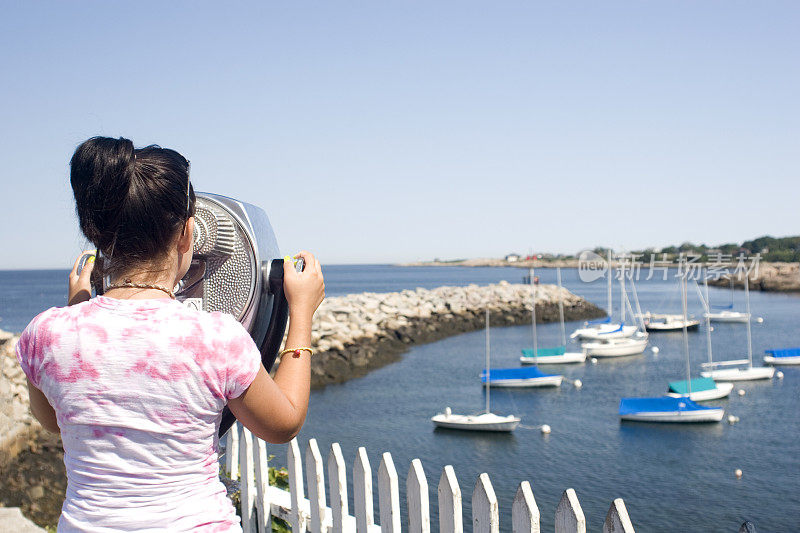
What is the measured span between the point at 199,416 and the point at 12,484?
23.5 ft

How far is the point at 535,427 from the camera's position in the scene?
15359 millimetres

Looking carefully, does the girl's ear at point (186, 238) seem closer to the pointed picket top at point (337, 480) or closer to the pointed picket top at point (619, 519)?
the pointed picket top at point (619, 519)

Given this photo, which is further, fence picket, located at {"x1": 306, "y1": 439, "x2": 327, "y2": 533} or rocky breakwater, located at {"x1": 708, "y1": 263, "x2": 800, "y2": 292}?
rocky breakwater, located at {"x1": 708, "y1": 263, "x2": 800, "y2": 292}

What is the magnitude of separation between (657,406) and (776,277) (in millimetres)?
65013

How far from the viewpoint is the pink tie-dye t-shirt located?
3.17ft

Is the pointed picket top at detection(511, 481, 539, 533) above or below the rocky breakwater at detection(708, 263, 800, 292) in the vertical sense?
above

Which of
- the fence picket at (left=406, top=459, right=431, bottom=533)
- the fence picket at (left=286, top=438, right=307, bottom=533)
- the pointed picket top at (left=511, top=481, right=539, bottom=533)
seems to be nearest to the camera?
the pointed picket top at (left=511, top=481, right=539, bottom=533)

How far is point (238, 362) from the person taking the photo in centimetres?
98

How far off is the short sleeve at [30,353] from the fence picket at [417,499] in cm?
121

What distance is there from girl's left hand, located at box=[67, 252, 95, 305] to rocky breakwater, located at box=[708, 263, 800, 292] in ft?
256

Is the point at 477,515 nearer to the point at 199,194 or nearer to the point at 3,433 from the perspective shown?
the point at 199,194

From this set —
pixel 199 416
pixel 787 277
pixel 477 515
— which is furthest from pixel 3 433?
pixel 787 277

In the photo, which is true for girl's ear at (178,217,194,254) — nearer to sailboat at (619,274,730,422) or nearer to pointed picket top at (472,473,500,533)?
pointed picket top at (472,473,500,533)

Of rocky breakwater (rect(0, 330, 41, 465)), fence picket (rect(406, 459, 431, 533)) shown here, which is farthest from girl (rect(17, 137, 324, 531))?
rocky breakwater (rect(0, 330, 41, 465))
